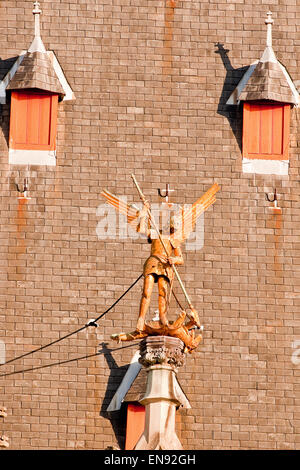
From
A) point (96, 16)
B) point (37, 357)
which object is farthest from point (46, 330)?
point (96, 16)

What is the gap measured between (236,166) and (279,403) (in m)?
→ 7.41

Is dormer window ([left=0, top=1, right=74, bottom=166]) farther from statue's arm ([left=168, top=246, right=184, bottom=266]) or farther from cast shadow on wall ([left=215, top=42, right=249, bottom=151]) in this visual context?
statue's arm ([left=168, top=246, right=184, bottom=266])

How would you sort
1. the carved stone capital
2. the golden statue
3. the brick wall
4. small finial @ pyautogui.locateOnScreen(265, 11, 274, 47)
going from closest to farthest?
1. the carved stone capital
2. the golden statue
3. the brick wall
4. small finial @ pyautogui.locateOnScreen(265, 11, 274, 47)

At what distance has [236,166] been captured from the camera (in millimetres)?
73000

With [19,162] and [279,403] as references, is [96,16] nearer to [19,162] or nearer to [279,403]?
[19,162]

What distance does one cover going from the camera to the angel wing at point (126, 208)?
A: 6444cm

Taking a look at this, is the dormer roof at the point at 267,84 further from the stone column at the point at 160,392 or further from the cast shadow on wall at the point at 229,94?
the stone column at the point at 160,392

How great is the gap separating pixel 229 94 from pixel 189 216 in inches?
368

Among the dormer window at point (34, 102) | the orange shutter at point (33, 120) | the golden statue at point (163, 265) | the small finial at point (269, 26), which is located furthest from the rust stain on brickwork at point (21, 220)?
the small finial at point (269, 26)

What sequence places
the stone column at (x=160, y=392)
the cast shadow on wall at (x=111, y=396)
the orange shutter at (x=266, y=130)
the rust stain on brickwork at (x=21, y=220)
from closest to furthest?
the stone column at (x=160, y=392) → the cast shadow on wall at (x=111, y=396) → the rust stain on brickwork at (x=21, y=220) → the orange shutter at (x=266, y=130)

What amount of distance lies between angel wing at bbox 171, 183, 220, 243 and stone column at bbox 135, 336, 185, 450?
3904 millimetres

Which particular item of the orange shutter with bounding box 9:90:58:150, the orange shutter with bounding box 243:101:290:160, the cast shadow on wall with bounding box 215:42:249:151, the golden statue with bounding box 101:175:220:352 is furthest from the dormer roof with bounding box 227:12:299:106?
the golden statue with bounding box 101:175:220:352

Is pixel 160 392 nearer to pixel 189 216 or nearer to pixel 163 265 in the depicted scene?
pixel 163 265

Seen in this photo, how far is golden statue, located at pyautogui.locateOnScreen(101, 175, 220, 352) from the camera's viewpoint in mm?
62219
